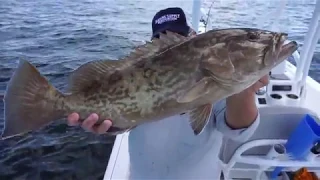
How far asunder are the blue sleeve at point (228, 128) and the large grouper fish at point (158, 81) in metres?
0.60

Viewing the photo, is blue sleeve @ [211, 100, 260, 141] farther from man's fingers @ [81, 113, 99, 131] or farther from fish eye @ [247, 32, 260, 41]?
man's fingers @ [81, 113, 99, 131]

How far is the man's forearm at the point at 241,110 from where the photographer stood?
7.47 ft

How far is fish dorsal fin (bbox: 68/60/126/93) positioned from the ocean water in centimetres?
363

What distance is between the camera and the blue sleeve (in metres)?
2.44

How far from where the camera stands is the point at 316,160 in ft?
11.8

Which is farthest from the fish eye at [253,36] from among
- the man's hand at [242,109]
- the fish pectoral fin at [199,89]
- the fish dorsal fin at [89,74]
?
the fish dorsal fin at [89,74]

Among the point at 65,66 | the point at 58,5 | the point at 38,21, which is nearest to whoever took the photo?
the point at 65,66

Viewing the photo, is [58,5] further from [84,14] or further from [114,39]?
[114,39]

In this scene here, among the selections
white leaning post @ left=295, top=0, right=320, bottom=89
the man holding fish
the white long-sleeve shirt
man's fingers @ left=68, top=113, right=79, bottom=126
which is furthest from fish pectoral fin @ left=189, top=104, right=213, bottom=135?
white leaning post @ left=295, top=0, right=320, bottom=89

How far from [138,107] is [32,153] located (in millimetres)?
5606

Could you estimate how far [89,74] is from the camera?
2006 millimetres

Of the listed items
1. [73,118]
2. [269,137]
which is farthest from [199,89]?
[269,137]

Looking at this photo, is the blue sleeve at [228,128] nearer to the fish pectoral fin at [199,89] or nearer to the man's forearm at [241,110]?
the man's forearm at [241,110]

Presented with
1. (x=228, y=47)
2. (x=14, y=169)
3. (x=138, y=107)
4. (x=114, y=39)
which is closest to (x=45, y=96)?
(x=138, y=107)
